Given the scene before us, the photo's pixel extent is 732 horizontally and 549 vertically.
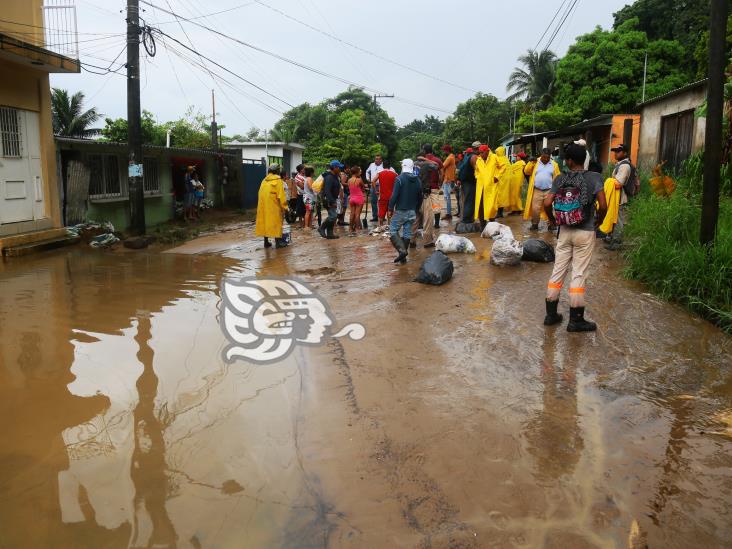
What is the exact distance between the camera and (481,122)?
149 ft

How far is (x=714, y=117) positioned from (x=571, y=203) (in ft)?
6.52

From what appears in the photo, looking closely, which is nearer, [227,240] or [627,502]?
[627,502]

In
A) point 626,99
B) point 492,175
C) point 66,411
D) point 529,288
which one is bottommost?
point 66,411

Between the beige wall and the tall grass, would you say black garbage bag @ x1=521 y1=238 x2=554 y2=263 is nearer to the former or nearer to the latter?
the tall grass

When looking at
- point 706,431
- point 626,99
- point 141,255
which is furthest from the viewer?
point 626,99

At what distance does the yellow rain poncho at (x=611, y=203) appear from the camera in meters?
8.34

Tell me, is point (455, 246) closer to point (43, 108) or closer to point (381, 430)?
point (381, 430)

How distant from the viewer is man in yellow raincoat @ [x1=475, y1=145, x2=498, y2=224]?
34.3ft

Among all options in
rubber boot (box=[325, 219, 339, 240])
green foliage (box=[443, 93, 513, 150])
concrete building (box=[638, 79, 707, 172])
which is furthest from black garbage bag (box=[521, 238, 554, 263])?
green foliage (box=[443, 93, 513, 150])

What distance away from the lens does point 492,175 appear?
34.1ft

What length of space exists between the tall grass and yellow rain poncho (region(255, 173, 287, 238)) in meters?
5.82

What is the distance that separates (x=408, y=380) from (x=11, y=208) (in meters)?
10.3

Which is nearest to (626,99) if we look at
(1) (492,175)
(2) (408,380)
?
(1) (492,175)

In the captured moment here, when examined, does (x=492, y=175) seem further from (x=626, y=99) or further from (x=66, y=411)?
(x=626, y=99)
